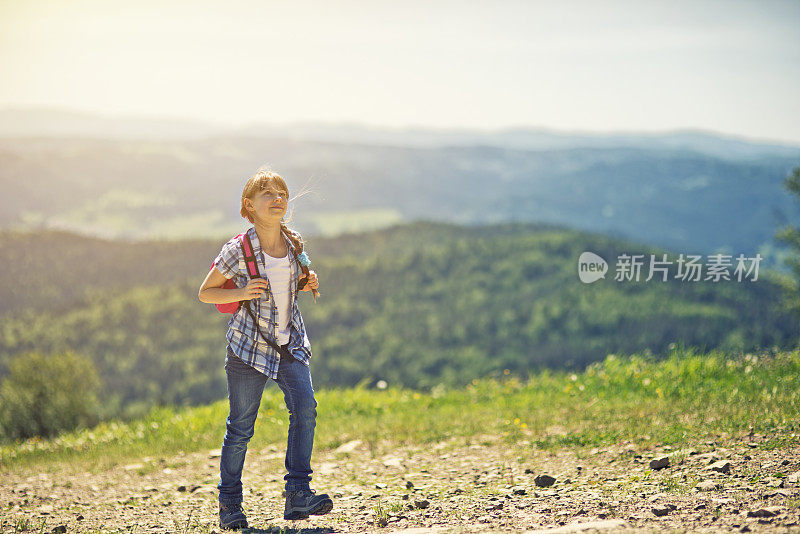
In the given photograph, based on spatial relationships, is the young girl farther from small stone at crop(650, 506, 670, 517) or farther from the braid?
small stone at crop(650, 506, 670, 517)

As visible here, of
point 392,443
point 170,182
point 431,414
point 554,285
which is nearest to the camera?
point 392,443

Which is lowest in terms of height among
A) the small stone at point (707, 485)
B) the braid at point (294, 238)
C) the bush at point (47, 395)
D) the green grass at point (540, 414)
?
the bush at point (47, 395)

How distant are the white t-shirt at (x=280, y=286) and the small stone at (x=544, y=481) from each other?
2.33m

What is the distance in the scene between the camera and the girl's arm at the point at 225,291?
4004mm

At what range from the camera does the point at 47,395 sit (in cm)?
1602

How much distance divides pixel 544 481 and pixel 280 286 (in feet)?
8.51

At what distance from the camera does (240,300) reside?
13.4 ft

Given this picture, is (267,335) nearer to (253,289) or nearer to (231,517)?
(253,289)

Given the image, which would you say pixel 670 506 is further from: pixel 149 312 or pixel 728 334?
pixel 149 312

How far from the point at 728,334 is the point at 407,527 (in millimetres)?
61855

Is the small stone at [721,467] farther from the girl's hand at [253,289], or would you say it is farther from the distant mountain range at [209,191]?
the distant mountain range at [209,191]

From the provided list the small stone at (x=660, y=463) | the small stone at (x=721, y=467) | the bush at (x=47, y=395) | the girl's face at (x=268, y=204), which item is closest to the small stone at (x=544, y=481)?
the small stone at (x=660, y=463)

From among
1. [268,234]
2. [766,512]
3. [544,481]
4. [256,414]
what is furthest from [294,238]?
[766,512]

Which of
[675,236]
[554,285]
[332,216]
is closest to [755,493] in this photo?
[554,285]
